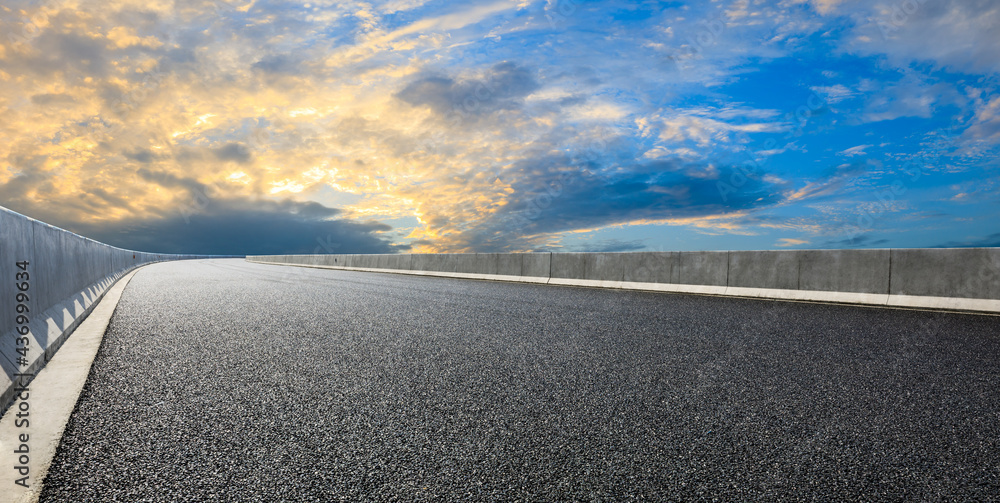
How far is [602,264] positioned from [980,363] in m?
9.93

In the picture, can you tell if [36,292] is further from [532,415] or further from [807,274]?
[807,274]

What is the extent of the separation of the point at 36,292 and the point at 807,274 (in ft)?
36.9

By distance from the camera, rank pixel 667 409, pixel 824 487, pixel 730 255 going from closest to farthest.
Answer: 1. pixel 824 487
2. pixel 667 409
3. pixel 730 255

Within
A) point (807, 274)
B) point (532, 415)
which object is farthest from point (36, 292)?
point (807, 274)

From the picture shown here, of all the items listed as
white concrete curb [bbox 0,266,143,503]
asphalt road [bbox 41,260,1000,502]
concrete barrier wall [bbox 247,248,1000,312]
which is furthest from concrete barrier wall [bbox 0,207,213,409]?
concrete barrier wall [bbox 247,248,1000,312]

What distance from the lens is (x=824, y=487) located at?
238 cm

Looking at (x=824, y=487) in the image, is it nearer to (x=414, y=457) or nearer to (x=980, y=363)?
(x=414, y=457)

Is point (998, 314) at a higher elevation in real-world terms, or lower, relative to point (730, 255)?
lower

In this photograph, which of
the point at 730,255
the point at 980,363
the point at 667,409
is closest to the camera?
the point at 667,409

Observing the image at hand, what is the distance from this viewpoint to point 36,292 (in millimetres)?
5574

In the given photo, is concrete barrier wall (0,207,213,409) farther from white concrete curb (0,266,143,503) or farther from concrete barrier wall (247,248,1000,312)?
concrete barrier wall (247,248,1000,312)

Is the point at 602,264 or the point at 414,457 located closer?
the point at 414,457

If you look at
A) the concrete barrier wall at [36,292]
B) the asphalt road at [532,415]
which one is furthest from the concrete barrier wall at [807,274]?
the concrete barrier wall at [36,292]

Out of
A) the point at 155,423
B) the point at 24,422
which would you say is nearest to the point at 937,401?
the point at 155,423
